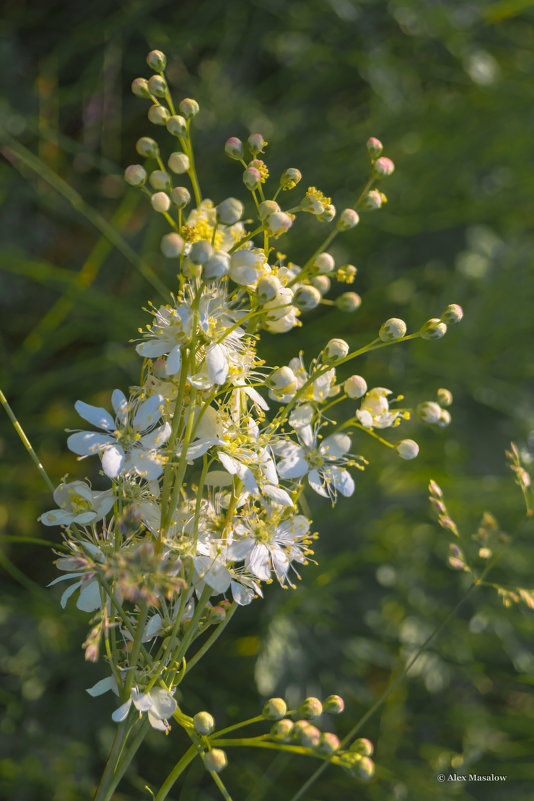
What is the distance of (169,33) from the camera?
4.76 feet

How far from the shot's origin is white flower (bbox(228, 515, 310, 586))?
0.55 meters

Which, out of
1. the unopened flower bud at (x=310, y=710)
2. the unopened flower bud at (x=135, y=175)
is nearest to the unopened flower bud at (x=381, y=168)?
the unopened flower bud at (x=135, y=175)

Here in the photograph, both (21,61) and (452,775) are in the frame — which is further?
(21,61)

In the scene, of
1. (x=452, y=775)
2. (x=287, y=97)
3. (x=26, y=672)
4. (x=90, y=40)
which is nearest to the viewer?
(x=452, y=775)

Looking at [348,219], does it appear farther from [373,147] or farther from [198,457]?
[198,457]

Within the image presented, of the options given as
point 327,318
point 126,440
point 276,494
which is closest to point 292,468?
point 276,494

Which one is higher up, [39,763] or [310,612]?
[310,612]

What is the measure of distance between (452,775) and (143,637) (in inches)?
27.7

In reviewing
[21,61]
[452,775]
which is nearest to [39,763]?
[452,775]

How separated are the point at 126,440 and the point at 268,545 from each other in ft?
0.49

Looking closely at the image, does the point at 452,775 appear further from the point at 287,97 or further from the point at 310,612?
the point at 287,97

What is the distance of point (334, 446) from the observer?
2.08 feet

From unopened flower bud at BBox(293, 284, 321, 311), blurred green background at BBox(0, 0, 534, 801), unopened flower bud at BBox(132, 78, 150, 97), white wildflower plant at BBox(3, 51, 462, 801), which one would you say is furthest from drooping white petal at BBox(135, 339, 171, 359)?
blurred green background at BBox(0, 0, 534, 801)

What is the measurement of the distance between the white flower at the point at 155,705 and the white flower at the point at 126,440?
0.16 meters
